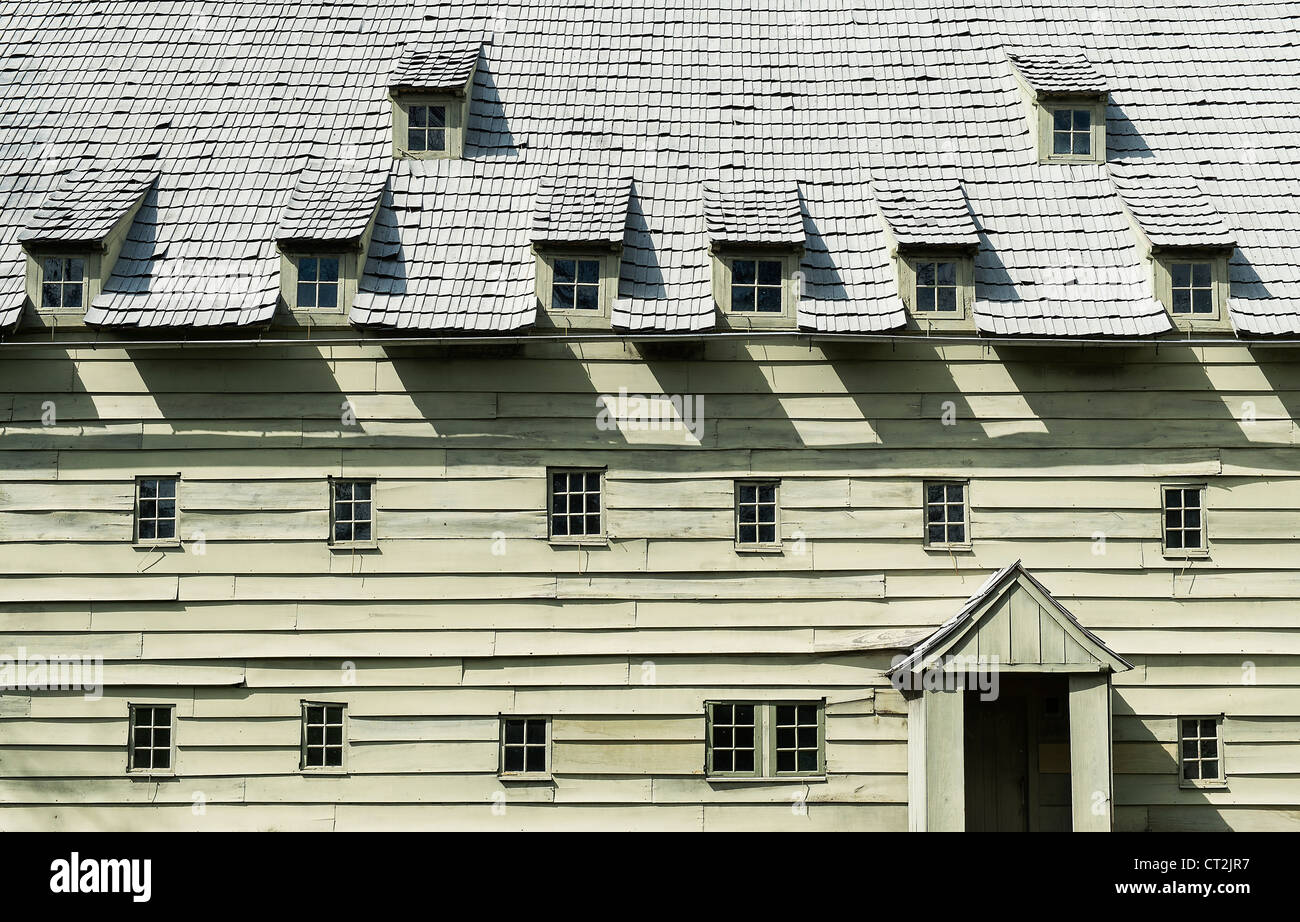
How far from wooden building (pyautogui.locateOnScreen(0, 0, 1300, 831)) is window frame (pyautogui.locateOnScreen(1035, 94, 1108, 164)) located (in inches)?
45.6

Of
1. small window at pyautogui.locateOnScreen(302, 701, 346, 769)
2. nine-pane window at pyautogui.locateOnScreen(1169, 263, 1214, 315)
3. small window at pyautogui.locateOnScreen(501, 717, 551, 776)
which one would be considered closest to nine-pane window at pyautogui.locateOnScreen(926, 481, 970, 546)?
nine-pane window at pyautogui.locateOnScreen(1169, 263, 1214, 315)

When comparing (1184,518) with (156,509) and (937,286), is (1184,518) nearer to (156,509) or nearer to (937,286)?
(937,286)

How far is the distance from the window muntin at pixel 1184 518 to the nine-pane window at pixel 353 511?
31.0 feet

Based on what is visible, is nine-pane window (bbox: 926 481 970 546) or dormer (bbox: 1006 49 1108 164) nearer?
nine-pane window (bbox: 926 481 970 546)

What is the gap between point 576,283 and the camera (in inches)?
565

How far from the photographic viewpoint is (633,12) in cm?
1756

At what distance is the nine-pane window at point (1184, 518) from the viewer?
46.5ft

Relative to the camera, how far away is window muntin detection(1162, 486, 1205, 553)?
559 inches

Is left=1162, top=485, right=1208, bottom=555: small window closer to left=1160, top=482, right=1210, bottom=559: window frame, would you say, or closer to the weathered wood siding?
left=1160, top=482, right=1210, bottom=559: window frame

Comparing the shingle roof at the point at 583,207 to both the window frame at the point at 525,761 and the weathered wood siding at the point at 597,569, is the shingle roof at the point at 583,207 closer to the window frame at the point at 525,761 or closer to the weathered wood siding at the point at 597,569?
the weathered wood siding at the point at 597,569

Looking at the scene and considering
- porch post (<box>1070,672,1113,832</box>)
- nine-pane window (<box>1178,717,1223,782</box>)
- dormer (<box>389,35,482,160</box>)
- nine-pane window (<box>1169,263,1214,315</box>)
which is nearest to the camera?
porch post (<box>1070,672,1113,832</box>)

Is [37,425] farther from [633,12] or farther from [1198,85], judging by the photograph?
[1198,85]

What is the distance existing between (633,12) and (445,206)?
4.78 metres

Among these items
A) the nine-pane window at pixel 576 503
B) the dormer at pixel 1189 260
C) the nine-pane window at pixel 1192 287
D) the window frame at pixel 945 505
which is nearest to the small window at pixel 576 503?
the nine-pane window at pixel 576 503
